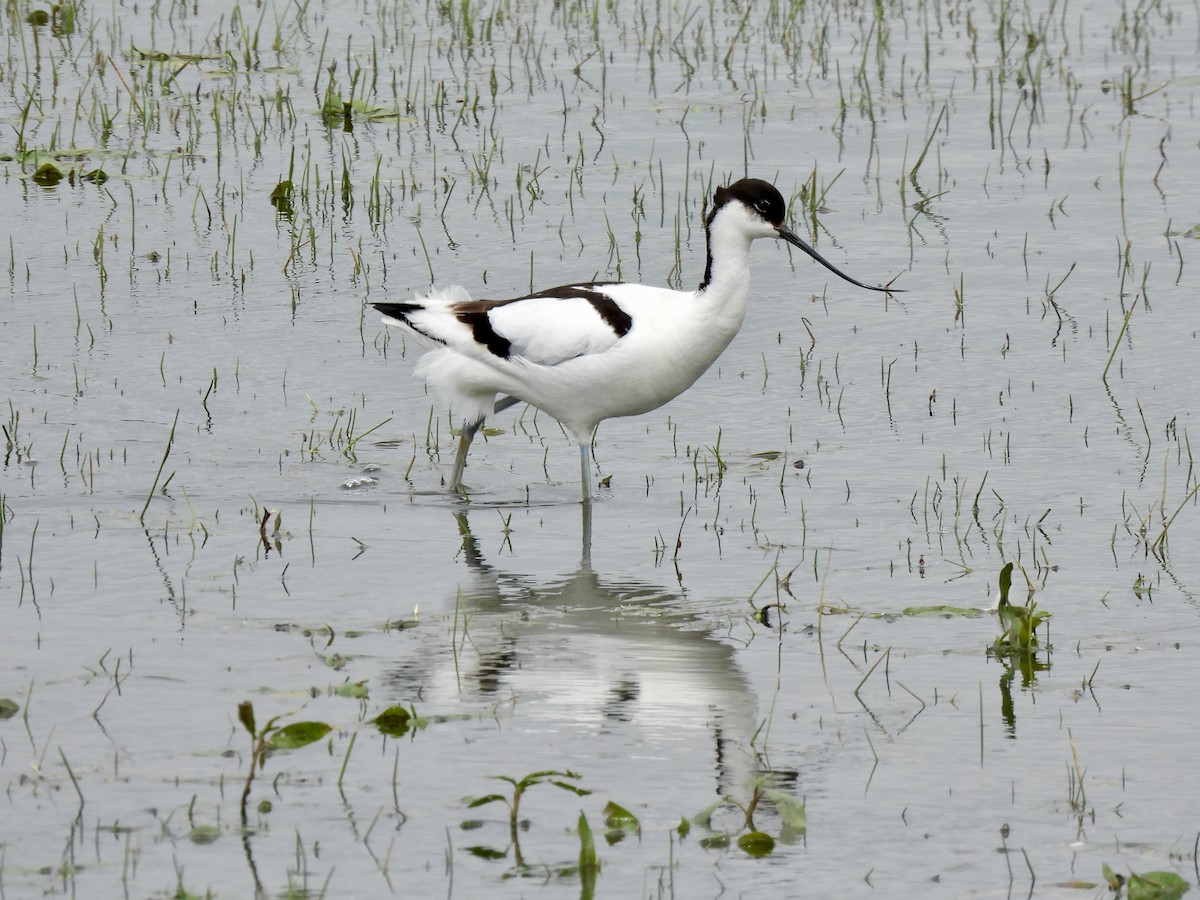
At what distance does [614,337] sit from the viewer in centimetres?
782

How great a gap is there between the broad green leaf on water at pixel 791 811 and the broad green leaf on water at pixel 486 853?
2.20 feet

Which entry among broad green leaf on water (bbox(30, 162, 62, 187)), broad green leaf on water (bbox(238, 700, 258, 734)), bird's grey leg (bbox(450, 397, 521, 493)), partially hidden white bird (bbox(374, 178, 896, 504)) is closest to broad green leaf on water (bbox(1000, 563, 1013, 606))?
partially hidden white bird (bbox(374, 178, 896, 504))

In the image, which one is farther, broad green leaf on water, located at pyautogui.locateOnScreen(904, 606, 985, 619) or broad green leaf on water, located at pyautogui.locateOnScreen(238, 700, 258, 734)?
broad green leaf on water, located at pyautogui.locateOnScreen(904, 606, 985, 619)

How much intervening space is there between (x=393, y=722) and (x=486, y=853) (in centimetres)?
81

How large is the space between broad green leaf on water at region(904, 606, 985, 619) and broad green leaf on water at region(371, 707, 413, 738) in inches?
76.6

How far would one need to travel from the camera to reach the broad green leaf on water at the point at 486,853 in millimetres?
4504

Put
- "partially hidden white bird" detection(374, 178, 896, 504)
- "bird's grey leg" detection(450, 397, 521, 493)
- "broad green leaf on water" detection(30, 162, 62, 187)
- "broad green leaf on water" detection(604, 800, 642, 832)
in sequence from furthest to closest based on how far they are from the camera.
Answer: "broad green leaf on water" detection(30, 162, 62, 187), "bird's grey leg" detection(450, 397, 521, 493), "partially hidden white bird" detection(374, 178, 896, 504), "broad green leaf on water" detection(604, 800, 642, 832)

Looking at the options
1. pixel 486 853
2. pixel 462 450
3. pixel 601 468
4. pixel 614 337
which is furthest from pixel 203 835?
pixel 601 468

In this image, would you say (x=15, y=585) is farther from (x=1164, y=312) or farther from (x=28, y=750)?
Answer: (x=1164, y=312)

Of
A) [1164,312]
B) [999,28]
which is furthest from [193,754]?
[999,28]

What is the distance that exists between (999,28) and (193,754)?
1291 centimetres

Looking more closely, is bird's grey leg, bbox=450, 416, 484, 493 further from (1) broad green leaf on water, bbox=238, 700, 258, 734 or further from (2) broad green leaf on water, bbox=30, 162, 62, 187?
(2) broad green leaf on water, bbox=30, 162, 62, 187

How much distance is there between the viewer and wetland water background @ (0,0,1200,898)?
4.77 meters

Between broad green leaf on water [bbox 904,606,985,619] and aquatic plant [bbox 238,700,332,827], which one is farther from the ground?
broad green leaf on water [bbox 904,606,985,619]
